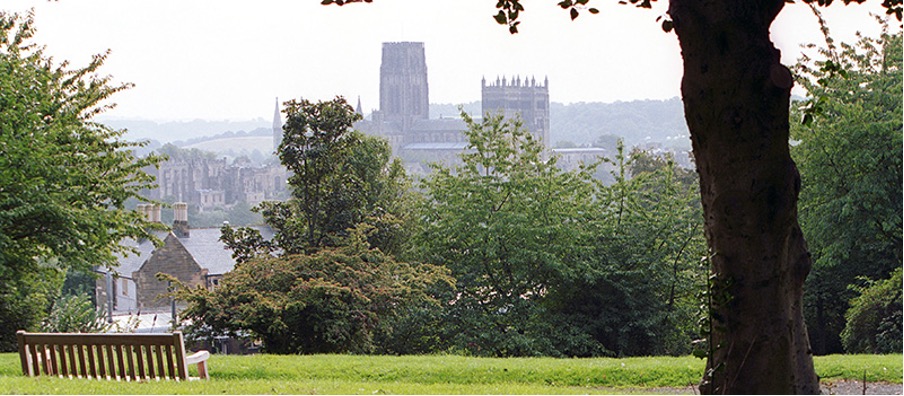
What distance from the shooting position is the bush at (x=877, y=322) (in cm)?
1398

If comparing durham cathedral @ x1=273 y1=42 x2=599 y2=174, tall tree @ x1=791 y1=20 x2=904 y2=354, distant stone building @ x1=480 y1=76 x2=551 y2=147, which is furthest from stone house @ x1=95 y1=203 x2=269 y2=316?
durham cathedral @ x1=273 y1=42 x2=599 y2=174

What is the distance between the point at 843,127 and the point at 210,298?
13024mm

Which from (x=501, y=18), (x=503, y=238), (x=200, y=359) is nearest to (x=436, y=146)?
(x=503, y=238)

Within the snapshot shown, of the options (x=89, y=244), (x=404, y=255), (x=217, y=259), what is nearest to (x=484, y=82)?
(x=217, y=259)

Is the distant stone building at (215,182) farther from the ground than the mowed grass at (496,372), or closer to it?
farther from the ground

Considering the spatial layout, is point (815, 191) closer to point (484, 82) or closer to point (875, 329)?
point (875, 329)

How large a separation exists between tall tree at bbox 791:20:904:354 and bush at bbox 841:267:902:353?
16.6 feet

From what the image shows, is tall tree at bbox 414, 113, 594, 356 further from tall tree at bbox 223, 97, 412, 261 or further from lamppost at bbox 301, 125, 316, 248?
lamppost at bbox 301, 125, 316, 248

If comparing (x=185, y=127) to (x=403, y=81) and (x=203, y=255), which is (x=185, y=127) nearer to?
(x=403, y=81)

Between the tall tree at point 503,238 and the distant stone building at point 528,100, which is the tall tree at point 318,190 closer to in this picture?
the tall tree at point 503,238

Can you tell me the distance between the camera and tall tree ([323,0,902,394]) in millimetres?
3967

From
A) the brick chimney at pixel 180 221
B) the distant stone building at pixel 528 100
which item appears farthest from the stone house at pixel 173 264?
the distant stone building at pixel 528 100

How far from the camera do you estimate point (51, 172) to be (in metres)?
14.7

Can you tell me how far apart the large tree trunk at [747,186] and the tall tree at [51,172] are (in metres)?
11.8
